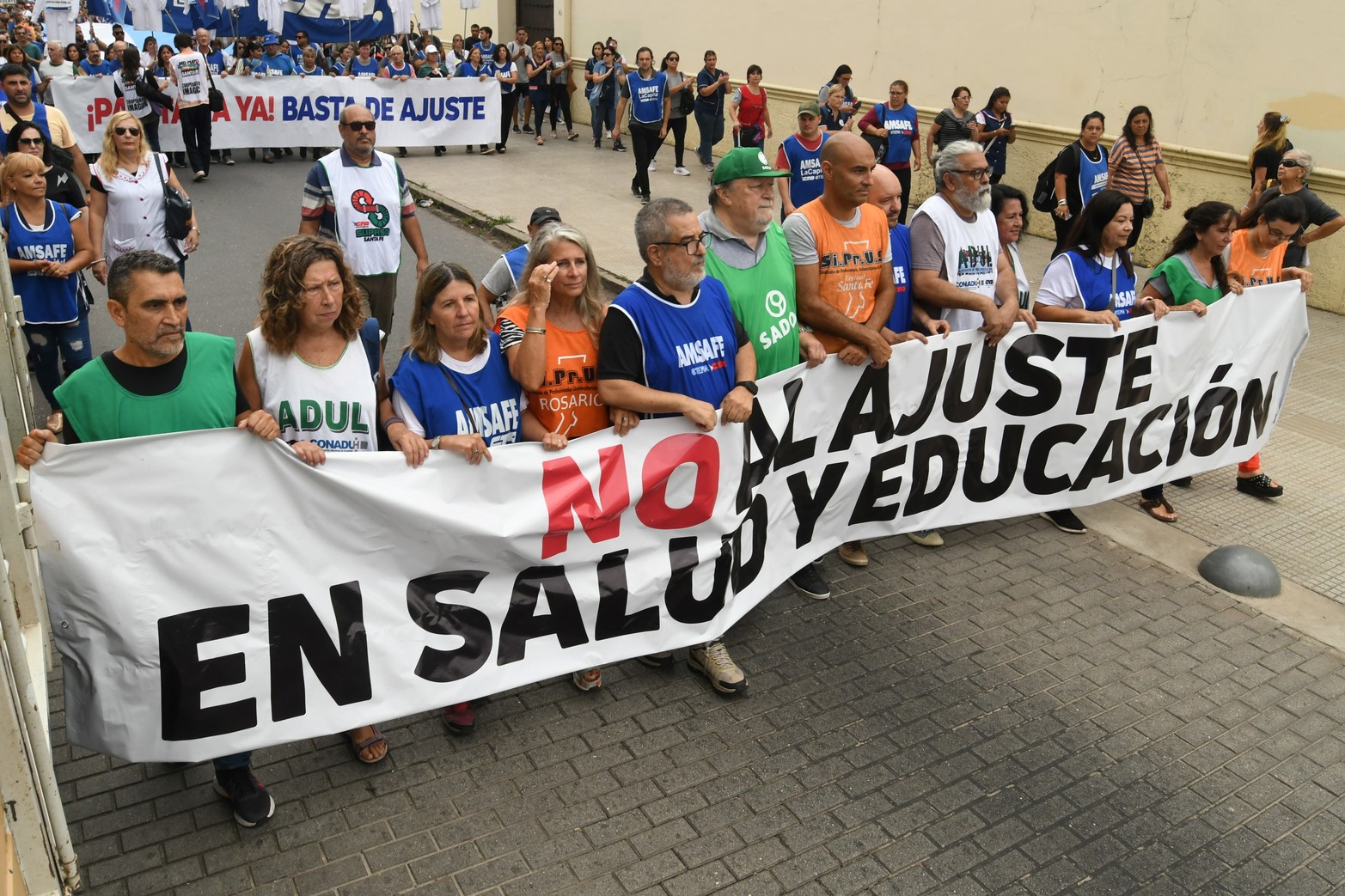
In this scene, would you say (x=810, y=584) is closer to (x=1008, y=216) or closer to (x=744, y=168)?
(x=744, y=168)

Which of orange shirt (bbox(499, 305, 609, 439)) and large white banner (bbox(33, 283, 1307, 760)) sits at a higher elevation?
orange shirt (bbox(499, 305, 609, 439))

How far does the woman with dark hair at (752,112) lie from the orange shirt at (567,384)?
13.0 metres

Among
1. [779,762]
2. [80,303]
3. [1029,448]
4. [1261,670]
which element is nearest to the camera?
[779,762]

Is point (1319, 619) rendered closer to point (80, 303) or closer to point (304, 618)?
point (304, 618)

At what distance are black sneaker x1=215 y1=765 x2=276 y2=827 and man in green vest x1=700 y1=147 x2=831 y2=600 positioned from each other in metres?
2.63

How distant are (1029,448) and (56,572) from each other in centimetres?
466

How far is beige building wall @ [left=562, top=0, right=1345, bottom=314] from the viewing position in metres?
11.1

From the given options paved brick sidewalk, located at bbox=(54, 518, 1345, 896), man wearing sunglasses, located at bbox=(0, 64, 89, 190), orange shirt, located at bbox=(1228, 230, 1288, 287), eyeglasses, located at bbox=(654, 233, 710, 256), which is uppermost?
man wearing sunglasses, located at bbox=(0, 64, 89, 190)

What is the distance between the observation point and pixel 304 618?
387cm

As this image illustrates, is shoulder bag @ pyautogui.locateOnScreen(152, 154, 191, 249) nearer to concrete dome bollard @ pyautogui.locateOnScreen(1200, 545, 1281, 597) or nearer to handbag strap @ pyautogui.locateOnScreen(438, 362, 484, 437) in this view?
handbag strap @ pyautogui.locateOnScreen(438, 362, 484, 437)

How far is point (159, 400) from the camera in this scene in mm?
3721

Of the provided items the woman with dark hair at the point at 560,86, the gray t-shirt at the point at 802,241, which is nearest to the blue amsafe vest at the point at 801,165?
the gray t-shirt at the point at 802,241

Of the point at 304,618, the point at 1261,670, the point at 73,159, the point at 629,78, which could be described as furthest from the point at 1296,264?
the point at 629,78

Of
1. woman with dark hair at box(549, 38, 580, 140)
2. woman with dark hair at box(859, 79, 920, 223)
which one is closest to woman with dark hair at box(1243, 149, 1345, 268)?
woman with dark hair at box(859, 79, 920, 223)
